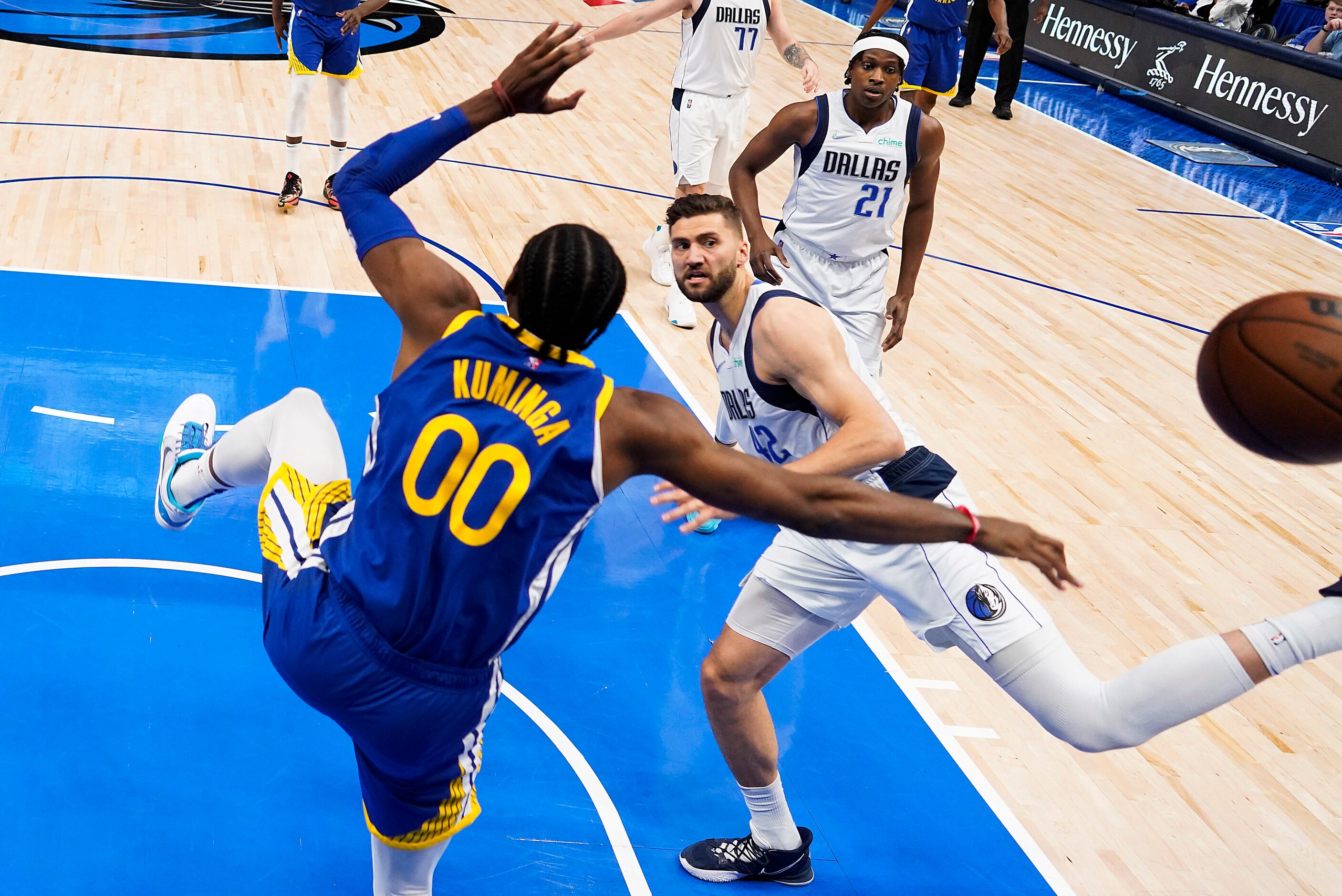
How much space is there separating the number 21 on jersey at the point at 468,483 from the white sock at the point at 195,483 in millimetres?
1307

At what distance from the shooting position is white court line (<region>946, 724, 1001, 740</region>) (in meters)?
4.35

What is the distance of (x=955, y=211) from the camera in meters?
10.3

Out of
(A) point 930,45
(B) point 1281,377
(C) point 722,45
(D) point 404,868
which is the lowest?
(A) point 930,45

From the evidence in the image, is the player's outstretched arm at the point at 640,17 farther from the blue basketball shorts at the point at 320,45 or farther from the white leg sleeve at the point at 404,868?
the white leg sleeve at the point at 404,868

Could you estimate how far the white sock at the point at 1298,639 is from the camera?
112 inches

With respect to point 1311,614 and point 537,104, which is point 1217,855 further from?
point 537,104

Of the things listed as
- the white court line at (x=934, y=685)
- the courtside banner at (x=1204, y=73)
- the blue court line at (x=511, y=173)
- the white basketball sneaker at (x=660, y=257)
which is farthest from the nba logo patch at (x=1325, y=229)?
the white court line at (x=934, y=685)

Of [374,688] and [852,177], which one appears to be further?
[852,177]

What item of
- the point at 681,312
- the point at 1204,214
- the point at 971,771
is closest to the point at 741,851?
the point at 971,771

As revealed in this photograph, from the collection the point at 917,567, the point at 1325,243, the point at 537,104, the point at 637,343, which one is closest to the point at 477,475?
the point at 537,104

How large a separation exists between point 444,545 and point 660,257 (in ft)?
19.8

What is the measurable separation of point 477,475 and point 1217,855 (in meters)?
3.05

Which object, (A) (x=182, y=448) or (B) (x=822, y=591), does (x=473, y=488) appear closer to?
(B) (x=822, y=591)

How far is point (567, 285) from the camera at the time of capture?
7.63 ft
